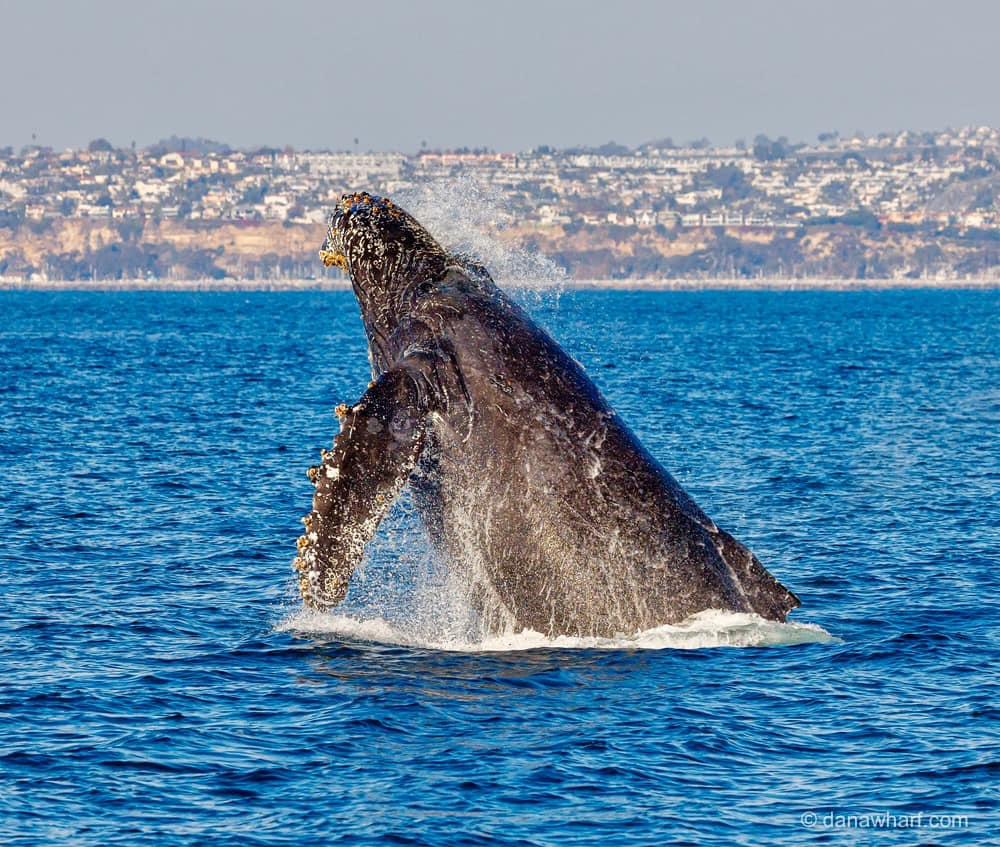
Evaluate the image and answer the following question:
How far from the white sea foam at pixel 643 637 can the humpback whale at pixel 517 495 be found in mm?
134

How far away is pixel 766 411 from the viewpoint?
4659cm

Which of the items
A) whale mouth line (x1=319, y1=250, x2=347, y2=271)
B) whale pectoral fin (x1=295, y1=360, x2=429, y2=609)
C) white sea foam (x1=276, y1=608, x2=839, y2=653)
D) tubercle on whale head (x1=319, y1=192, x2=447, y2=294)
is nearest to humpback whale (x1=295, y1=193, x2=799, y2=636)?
whale pectoral fin (x1=295, y1=360, x2=429, y2=609)

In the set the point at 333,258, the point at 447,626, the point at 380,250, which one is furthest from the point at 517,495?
the point at 333,258

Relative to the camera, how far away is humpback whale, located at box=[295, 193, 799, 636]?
1402 centimetres

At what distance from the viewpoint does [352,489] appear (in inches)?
548

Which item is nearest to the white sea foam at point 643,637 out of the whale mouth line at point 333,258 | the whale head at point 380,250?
the whale head at point 380,250

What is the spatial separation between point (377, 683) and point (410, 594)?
2.67 meters

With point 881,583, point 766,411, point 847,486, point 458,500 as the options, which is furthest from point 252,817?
point 766,411

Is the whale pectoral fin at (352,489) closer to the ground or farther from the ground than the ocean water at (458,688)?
farther from the ground

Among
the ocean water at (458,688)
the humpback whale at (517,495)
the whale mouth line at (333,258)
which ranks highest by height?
the whale mouth line at (333,258)

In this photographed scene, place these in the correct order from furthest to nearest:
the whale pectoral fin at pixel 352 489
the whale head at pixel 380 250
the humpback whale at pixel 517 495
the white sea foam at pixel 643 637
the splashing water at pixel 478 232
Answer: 1. the splashing water at pixel 478 232
2. the whale head at pixel 380 250
3. the white sea foam at pixel 643 637
4. the humpback whale at pixel 517 495
5. the whale pectoral fin at pixel 352 489

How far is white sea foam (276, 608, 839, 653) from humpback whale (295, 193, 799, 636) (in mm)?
134

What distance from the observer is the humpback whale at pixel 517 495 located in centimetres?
1402

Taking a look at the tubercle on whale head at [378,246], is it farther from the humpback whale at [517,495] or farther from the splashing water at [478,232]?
the humpback whale at [517,495]
